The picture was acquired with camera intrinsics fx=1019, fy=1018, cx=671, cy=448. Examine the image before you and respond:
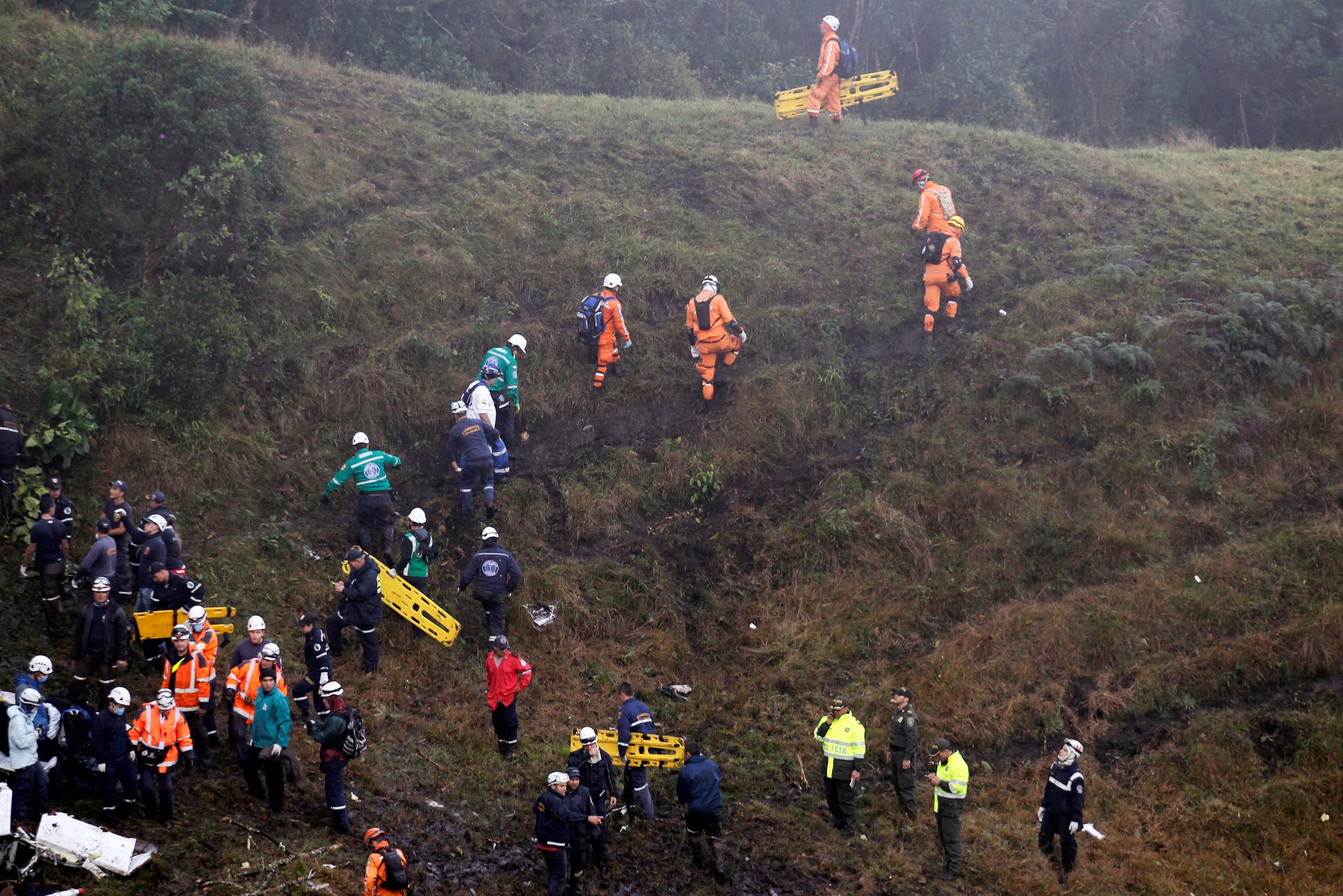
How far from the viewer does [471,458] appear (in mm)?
14383

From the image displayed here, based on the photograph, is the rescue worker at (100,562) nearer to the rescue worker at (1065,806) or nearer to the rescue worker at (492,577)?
the rescue worker at (492,577)

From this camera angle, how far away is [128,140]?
16109 millimetres

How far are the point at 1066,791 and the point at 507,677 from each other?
19.7 feet

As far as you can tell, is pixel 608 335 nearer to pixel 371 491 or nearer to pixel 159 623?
pixel 371 491

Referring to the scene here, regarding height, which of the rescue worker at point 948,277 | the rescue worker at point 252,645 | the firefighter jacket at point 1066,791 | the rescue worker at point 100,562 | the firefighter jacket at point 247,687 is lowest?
the firefighter jacket at point 1066,791

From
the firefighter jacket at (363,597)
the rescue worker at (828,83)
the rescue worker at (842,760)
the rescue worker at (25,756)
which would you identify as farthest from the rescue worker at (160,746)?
the rescue worker at (828,83)

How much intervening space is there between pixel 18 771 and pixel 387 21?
26.5m

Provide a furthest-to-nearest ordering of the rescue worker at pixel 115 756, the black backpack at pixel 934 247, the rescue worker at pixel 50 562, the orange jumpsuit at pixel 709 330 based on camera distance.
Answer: the black backpack at pixel 934 247 → the orange jumpsuit at pixel 709 330 → the rescue worker at pixel 50 562 → the rescue worker at pixel 115 756

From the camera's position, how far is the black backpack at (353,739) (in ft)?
30.6

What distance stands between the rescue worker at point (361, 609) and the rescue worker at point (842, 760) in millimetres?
5326

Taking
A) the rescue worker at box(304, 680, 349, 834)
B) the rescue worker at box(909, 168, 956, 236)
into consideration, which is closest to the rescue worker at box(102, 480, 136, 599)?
the rescue worker at box(304, 680, 349, 834)

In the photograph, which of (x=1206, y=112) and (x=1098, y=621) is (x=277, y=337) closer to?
(x=1098, y=621)

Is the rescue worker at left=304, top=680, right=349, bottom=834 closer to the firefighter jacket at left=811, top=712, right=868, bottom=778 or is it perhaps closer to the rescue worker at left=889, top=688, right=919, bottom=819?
the firefighter jacket at left=811, top=712, right=868, bottom=778

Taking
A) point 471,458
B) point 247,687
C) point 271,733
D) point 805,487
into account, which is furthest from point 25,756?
point 805,487
